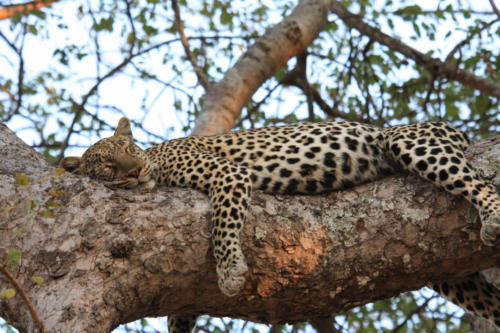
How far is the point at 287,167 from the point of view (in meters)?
5.86

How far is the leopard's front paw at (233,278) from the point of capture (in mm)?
4379

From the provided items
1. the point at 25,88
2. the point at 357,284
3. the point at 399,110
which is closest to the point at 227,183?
the point at 357,284

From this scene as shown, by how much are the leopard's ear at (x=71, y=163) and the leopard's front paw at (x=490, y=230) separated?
3.75 m

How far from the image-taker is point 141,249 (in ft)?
14.4

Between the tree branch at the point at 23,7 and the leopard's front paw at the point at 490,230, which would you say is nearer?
the leopard's front paw at the point at 490,230

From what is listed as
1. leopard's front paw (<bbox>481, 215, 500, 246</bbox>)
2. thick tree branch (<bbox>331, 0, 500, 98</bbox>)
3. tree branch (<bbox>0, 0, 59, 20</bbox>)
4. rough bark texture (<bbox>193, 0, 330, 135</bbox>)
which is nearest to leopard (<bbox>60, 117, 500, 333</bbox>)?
leopard's front paw (<bbox>481, 215, 500, 246</bbox>)

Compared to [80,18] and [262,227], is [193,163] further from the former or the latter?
[80,18]

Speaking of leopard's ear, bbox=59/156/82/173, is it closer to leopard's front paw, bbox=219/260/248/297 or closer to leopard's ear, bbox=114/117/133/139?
leopard's ear, bbox=114/117/133/139

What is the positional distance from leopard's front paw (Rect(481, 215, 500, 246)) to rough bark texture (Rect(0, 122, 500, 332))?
0.16 meters

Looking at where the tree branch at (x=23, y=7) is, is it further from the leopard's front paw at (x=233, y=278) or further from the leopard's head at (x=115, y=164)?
the leopard's front paw at (x=233, y=278)

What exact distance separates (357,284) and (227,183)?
137 centimetres

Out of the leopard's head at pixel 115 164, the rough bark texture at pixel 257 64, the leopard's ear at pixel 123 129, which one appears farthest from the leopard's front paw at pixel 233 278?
the rough bark texture at pixel 257 64

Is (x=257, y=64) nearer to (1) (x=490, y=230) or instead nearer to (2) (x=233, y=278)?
(2) (x=233, y=278)

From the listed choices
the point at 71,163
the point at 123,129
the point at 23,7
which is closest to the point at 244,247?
the point at 71,163
